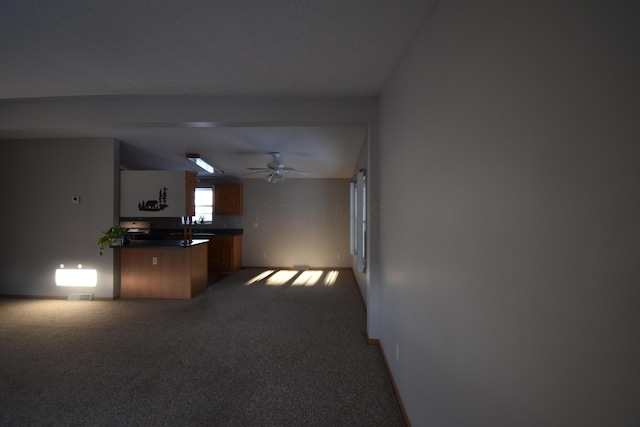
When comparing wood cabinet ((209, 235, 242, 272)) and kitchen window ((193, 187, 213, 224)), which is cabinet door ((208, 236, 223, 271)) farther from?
kitchen window ((193, 187, 213, 224))

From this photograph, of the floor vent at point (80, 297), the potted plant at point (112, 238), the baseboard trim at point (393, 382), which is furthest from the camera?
the floor vent at point (80, 297)

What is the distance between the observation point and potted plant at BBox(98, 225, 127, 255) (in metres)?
4.07

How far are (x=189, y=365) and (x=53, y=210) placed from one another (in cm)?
382

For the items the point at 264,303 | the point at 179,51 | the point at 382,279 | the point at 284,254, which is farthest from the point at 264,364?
the point at 284,254

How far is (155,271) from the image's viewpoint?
442 centimetres

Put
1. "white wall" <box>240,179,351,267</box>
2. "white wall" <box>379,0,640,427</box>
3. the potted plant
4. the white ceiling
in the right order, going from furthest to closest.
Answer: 1. "white wall" <box>240,179,351,267</box>
2. the potted plant
3. the white ceiling
4. "white wall" <box>379,0,640,427</box>

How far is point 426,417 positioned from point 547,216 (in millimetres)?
1358

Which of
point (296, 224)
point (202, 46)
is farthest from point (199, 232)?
point (202, 46)

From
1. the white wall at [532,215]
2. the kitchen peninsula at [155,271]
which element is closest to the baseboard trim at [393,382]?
→ the white wall at [532,215]

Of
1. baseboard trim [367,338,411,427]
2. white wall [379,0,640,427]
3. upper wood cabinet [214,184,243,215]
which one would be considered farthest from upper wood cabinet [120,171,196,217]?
white wall [379,0,640,427]

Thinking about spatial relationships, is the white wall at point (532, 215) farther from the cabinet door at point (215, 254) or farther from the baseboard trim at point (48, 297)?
the cabinet door at point (215, 254)

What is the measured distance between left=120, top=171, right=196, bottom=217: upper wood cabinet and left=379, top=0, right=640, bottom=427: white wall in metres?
4.26

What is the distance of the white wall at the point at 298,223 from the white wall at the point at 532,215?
5.59 metres

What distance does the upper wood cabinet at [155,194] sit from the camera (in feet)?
14.6
